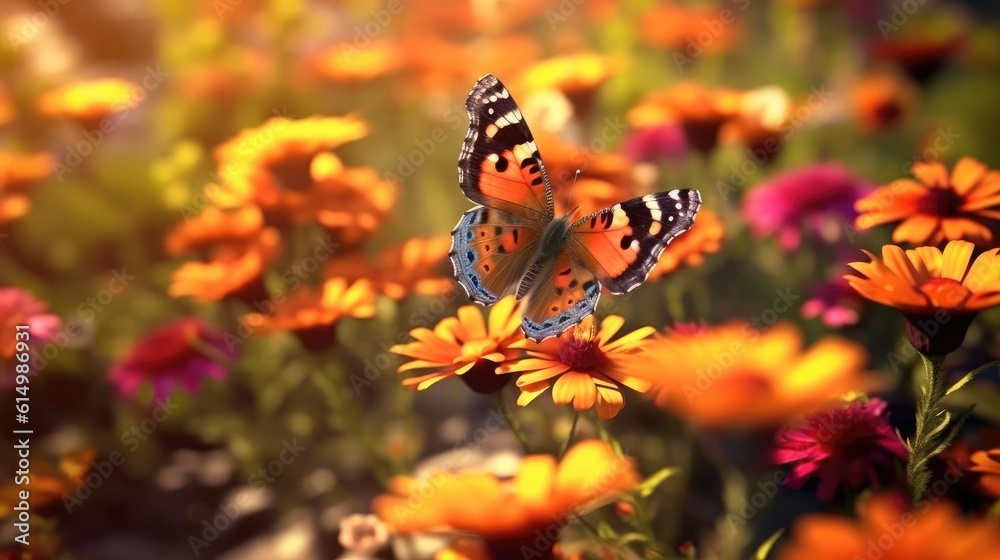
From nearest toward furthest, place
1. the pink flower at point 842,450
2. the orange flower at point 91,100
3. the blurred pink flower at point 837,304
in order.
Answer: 1. the pink flower at point 842,450
2. the blurred pink flower at point 837,304
3. the orange flower at point 91,100

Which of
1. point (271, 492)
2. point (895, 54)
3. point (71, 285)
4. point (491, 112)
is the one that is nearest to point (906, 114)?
point (895, 54)

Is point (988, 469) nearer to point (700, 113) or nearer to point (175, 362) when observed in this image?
point (700, 113)

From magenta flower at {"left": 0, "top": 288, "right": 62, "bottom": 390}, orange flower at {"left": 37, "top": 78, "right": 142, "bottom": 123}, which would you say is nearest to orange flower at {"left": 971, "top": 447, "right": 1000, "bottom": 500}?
magenta flower at {"left": 0, "top": 288, "right": 62, "bottom": 390}

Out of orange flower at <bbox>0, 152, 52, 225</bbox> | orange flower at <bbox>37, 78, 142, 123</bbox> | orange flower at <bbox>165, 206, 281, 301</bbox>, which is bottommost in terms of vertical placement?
orange flower at <bbox>165, 206, 281, 301</bbox>

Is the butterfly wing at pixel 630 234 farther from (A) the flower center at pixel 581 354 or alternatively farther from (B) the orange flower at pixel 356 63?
(B) the orange flower at pixel 356 63

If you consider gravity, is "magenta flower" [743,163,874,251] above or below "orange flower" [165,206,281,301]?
below

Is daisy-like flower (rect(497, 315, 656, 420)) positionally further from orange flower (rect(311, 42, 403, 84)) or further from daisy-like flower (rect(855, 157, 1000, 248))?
orange flower (rect(311, 42, 403, 84))

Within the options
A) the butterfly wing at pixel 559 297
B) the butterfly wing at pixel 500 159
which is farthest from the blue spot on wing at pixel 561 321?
the butterfly wing at pixel 500 159
